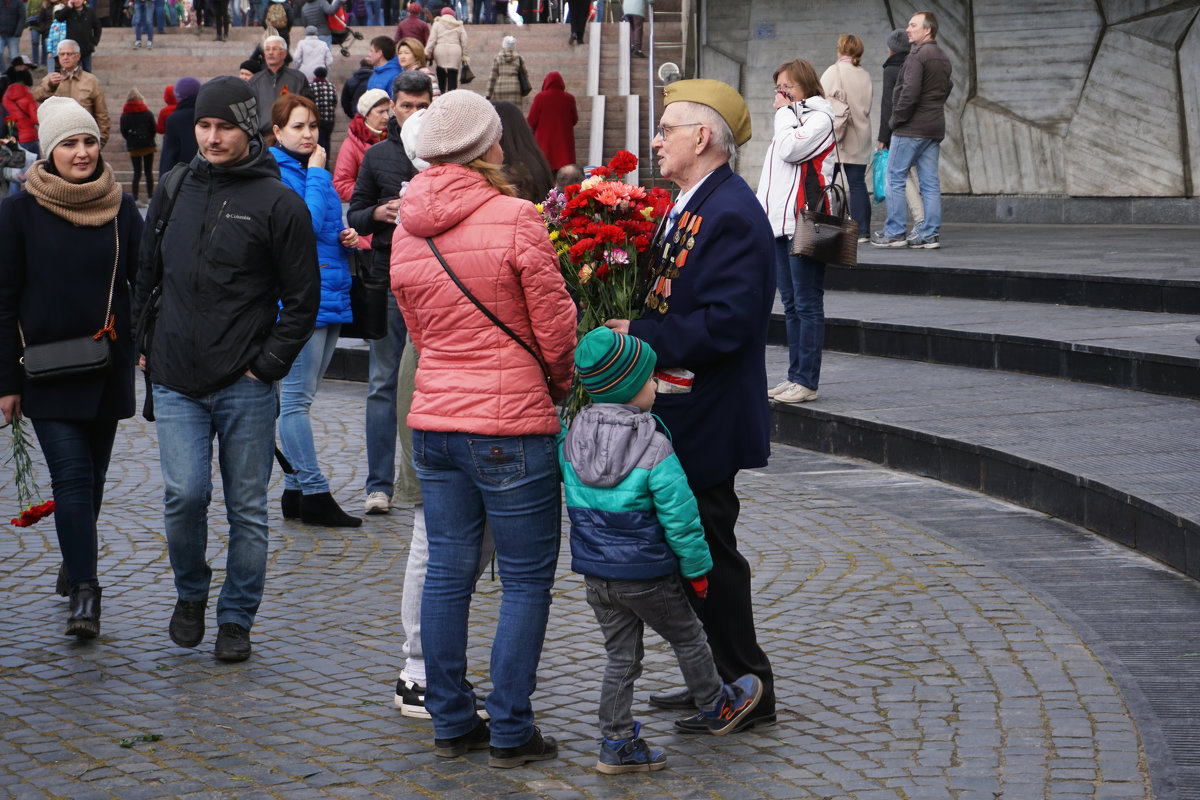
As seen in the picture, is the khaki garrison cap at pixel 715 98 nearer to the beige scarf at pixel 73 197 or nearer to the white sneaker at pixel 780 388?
the beige scarf at pixel 73 197

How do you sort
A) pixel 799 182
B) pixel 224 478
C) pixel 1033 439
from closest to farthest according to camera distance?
pixel 224 478 < pixel 1033 439 < pixel 799 182

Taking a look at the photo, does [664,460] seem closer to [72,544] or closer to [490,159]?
[490,159]

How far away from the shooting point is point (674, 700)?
180 inches

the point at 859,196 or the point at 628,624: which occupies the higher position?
the point at 859,196

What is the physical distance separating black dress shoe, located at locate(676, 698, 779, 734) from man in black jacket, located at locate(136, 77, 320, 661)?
165 centimetres

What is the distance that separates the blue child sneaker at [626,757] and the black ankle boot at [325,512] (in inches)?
125

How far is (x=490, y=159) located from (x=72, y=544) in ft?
7.86

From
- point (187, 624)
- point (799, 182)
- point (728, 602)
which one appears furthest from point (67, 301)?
point (799, 182)

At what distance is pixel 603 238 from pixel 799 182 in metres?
4.41

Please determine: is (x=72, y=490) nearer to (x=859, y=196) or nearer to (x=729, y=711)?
(x=729, y=711)

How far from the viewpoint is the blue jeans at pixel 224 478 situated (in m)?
5.01

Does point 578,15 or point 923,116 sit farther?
point 578,15

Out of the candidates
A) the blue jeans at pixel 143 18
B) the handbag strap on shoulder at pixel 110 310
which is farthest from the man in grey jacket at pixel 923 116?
the blue jeans at pixel 143 18

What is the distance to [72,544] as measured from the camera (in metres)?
5.41
